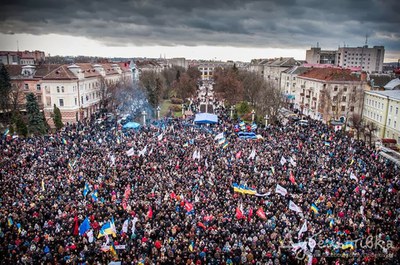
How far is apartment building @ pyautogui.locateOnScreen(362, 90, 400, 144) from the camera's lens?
39.9m

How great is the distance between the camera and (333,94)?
2135 inches

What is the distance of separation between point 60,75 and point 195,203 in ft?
119

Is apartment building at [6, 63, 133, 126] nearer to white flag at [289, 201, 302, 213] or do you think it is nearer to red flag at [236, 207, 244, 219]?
red flag at [236, 207, 244, 219]

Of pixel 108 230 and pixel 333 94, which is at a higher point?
pixel 333 94

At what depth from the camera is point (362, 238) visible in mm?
16625

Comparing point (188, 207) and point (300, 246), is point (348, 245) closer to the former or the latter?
point (300, 246)

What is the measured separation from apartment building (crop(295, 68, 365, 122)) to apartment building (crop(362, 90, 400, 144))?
7.24 feet

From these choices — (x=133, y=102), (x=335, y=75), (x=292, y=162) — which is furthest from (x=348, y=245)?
(x=133, y=102)

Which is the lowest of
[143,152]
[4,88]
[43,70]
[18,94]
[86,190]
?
[86,190]

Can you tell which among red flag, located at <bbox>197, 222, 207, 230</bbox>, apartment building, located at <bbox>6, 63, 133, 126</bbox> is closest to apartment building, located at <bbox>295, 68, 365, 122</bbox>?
red flag, located at <bbox>197, 222, 207, 230</bbox>

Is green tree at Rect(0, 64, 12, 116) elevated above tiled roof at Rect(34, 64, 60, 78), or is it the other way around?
tiled roof at Rect(34, 64, 60, 78)

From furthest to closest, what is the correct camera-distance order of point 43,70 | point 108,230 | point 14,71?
point 14,71
point 43,70
point 108,230

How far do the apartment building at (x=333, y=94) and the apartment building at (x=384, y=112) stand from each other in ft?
7.24

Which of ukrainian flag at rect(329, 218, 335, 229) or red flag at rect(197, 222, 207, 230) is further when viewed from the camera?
ukrainian flag at rect(329, 218, 335, 229)
